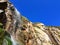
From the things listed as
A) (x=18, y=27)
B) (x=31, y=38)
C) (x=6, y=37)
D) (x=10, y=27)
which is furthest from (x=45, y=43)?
(x=6, y=37)

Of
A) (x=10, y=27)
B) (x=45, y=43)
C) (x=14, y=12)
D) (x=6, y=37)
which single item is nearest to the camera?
(x=6, y=37)

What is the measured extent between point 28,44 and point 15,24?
745 centimetres

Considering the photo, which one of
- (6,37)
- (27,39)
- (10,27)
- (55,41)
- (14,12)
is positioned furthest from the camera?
(55,41)

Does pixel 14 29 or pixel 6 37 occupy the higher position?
pixel 14 29

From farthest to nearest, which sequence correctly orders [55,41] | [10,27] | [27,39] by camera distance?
[55,41], [27,39], [10,27]

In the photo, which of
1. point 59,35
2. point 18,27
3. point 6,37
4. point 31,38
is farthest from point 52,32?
point 6,37

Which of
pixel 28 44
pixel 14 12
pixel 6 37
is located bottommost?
pixel 6 37

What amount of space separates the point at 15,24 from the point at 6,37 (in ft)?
48.2

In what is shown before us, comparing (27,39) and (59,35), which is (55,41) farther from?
(27,39)

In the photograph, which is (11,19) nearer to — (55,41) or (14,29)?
(14,29)

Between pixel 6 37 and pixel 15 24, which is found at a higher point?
pixel 15 24

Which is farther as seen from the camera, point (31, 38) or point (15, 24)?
point (31, 38)

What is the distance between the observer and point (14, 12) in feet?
168

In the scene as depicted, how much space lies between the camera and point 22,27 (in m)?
54.5
